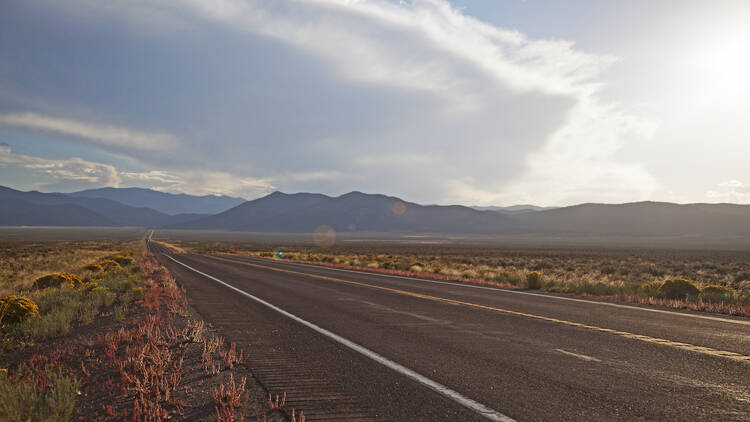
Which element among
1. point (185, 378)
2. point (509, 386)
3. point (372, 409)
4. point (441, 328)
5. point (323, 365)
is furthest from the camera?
point (441, 328)

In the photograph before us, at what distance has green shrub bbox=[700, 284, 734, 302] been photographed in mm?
10727

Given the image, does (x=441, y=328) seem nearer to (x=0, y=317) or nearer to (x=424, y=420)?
(x=424, y=420)

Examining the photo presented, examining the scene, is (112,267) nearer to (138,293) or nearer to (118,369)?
(138,293)

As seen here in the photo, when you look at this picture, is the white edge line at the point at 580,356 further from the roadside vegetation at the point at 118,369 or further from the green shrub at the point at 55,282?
the green shrub at the point at 55,282

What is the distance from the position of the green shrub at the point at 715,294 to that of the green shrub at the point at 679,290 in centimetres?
→ 24

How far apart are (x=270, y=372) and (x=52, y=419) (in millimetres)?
2255

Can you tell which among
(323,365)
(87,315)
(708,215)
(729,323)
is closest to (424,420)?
(323,365)

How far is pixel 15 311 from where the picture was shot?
8.27m

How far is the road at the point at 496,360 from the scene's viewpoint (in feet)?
12.6

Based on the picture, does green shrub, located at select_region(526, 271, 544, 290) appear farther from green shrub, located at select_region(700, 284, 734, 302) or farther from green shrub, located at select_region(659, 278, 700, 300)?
green shrub, located at select_region(700, 284, 734, 302)

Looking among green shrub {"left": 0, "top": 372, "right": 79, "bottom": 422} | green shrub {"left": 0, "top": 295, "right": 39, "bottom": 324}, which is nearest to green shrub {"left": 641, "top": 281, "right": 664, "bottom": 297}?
green shrub {"left": 0, "top": 372, "right": 79, "bottom": 422}

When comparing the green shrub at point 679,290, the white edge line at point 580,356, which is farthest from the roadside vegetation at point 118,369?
the green shrub at point 679,290

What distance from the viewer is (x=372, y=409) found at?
3.89 meters

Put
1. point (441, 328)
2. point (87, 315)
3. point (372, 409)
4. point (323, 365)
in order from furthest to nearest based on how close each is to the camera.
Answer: point (87, 315), point (441, 328), point (323, 365), point (372, 409)
